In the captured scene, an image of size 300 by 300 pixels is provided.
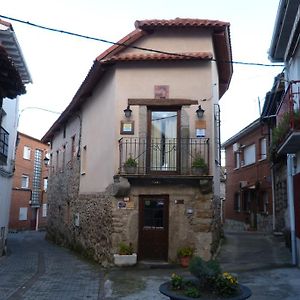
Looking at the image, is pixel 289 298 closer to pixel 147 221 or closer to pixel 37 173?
pixel 147 221

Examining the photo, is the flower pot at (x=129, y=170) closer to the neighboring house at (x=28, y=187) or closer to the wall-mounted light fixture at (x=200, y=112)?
the wall-mounted light fixture at (x=200, y=112)

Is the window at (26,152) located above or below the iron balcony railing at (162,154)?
above

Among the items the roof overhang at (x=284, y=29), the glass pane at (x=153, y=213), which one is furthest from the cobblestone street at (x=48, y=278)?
the roof overhang at (x=284, y=29)

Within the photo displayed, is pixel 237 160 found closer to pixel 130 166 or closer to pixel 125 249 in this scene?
pixel 130 166

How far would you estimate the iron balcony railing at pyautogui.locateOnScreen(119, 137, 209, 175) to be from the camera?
12.0 m

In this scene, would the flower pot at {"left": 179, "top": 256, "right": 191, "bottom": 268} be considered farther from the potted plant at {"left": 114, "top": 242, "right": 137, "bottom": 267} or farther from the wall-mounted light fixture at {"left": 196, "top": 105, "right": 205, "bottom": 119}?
the wall-mounted light fixture at {"left": 196, "top": 105, "right": 205, "bottom": 119}

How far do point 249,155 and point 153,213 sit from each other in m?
11.5

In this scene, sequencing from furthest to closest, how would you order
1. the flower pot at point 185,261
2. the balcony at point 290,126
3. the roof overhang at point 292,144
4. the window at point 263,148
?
the window at point 263,148 < the flower pot at point 185,261 < the roof overhang at point 292,144 < the balcony at point 290,126

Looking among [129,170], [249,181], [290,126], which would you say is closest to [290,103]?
[290,126]

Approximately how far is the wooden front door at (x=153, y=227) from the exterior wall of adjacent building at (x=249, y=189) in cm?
815

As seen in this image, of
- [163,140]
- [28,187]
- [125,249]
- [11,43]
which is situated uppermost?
[11,43]

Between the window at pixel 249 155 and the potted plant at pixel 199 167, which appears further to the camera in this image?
the window at pixel 249 155

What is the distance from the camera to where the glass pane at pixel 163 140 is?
12203mm

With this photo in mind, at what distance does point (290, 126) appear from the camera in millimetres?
9008
